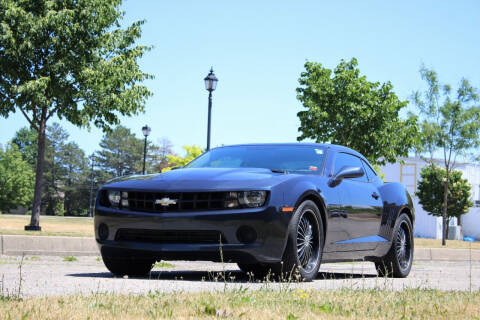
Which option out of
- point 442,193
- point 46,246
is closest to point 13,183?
point 442,193

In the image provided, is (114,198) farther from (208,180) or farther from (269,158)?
(269,158)

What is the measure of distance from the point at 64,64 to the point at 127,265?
49.2 feet

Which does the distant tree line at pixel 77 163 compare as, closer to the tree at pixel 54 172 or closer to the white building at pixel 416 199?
the tree at pixel 54 172

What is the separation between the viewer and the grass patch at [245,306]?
4.04m

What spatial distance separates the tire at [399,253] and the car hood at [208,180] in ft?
8.35

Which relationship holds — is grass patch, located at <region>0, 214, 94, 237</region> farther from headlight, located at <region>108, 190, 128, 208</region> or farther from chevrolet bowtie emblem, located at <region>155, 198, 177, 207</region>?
chevrolet bowtie emblem, located at <region>155, 198, 177, 207</region>

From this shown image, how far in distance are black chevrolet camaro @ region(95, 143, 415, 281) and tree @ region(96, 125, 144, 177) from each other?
125 meters

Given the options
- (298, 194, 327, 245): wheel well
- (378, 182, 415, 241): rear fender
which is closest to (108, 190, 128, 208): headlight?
(298, 194, 327, 245): wheel well

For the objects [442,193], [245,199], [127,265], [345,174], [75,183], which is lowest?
[127,265]

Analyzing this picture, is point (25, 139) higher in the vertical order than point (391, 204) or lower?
higher

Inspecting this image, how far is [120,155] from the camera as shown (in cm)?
13375

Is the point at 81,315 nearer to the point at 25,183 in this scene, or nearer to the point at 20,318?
the point at 20,318

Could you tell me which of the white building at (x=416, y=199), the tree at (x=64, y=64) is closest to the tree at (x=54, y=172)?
the white building at (x=416, y=199)

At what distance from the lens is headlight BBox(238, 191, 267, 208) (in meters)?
6.76
